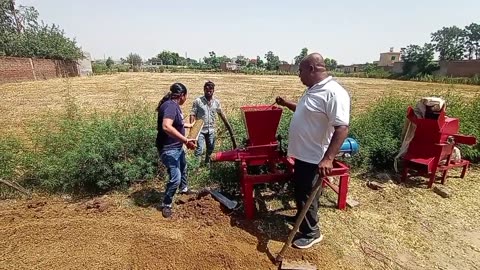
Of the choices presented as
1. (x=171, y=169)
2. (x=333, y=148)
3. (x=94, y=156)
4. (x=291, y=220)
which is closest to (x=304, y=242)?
(x=291, y=220)

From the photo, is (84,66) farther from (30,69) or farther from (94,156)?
(94,156)

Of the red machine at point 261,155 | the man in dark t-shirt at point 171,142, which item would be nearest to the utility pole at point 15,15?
the man in dark t-shirt at point 171,142

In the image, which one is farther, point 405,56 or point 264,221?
point 405,56

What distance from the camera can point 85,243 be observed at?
9.84 feet

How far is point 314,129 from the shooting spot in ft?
8.97

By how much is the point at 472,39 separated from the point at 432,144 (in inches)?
3204

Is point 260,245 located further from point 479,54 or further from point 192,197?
point 479,54

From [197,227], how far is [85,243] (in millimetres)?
1138

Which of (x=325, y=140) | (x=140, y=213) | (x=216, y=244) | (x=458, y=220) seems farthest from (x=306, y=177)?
(x=458, y=220)

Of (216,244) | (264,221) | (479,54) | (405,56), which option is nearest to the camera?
(216,244)

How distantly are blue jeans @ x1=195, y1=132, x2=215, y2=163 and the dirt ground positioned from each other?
108 cm

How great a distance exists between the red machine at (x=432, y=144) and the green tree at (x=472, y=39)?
255ft

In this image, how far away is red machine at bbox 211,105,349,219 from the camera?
3.54m

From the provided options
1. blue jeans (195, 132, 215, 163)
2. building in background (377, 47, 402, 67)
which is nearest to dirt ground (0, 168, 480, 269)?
blue jeans (195, 132, 215, 163)
